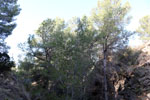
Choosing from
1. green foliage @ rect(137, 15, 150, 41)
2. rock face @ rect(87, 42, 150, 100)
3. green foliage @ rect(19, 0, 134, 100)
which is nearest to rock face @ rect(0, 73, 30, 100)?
green foliage @ rect(19, 0, 134, 100)

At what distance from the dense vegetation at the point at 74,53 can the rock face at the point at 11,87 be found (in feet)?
2.95

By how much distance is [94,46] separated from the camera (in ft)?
39.8

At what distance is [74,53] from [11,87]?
4.79 meters

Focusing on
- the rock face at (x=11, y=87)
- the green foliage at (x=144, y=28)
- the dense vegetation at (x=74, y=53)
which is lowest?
the rock face at (x=11, y=87)

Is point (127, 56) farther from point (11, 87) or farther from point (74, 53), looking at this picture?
point (11, 87)

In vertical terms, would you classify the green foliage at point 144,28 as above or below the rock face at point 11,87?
A: above

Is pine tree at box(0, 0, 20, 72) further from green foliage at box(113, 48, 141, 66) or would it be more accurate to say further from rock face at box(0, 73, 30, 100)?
green foliage at box(113, 48, 141, 66)

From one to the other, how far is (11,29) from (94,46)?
6168mm

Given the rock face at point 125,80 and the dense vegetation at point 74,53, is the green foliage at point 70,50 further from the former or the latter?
the rock face at point 125,80

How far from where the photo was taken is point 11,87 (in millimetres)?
10305

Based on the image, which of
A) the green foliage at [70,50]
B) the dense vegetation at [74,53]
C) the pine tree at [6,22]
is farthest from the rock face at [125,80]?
the pine tree at [6,22]

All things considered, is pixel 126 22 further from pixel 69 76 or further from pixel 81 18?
pixel 69 76

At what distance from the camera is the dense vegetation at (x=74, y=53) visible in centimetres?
1042

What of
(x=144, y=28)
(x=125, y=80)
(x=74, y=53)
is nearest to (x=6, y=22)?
(x=74, y=53)
